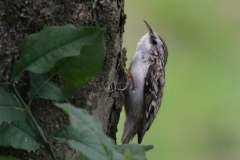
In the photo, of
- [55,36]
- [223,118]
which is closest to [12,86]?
[55,36]

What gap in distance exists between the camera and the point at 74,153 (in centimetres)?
165

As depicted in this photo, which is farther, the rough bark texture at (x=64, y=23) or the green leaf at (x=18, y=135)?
the rough bark texture at (x=64, y=23)

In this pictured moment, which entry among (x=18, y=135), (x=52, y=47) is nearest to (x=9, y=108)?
(x=18, y=135)

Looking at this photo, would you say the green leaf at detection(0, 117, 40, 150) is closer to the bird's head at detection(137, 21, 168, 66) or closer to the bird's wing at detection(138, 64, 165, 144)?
the bird's wing at detection(138, 64, 165, 144)

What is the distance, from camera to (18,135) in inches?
47.9

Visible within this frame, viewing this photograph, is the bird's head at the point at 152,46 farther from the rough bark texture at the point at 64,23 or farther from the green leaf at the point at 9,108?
the green leaf at the point at 9,108

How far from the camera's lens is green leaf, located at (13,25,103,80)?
1167mm

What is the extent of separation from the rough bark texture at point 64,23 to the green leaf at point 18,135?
0.16 metres

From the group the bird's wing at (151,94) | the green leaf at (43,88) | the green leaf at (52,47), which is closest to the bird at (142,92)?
the bird's wing at (151,94)

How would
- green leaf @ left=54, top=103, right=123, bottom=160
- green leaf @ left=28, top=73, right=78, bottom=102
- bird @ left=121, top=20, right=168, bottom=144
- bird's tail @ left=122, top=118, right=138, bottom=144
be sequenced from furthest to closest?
1. bird's tail @ left=122, top=118, right=138, bottom=144
2. bird @ left=121, top=20, right=168, bottom=144
3. green leaf @ left=28, top=73, right=78, bottom=102
4. green leaf @ left=54, top=103, right=123, bottom=160

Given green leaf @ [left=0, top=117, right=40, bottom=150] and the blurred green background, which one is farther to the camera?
the blurred green background

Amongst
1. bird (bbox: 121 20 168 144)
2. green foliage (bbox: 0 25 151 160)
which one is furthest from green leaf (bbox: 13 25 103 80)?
bird (bbox: 121 20 168 144)

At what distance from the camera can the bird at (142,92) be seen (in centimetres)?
312

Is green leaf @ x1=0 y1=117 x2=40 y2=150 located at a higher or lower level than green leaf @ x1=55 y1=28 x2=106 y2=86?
lower
